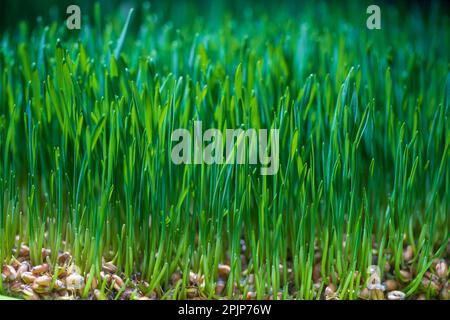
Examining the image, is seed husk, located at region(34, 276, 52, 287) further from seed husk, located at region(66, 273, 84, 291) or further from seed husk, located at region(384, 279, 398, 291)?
seed husk, located at region(384, 279, 398, 291)

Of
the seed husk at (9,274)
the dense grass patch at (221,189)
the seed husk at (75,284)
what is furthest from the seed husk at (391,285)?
the seed husk at (9,274)

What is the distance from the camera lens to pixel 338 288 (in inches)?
40.9

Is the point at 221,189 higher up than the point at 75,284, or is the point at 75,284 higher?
the point at 221,189

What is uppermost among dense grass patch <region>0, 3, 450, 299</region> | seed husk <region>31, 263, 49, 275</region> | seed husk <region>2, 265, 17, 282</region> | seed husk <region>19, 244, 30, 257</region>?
dense grass patch <region>0, 3, 450, 299</region>

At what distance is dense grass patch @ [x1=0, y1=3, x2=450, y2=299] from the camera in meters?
1.03

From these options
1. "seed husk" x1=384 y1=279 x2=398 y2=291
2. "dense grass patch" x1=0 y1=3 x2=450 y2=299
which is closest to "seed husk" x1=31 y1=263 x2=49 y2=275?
"dense grass patch" x1=0 y1=3 x2=450 y2=299

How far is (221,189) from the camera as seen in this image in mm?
1021

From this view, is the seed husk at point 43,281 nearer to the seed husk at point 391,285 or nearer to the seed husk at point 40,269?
the seed husk at point 40,269

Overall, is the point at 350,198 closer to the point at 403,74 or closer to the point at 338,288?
the point at 338,288

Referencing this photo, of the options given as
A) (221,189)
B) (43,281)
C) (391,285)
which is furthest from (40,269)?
(391,285)

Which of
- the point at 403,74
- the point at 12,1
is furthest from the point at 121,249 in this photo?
the point at 12,1

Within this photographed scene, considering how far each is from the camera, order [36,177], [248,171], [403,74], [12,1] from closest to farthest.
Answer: [248,171]
[36,177]
[403,74]
[12,1]

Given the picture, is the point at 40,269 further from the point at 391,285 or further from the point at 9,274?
the point at 391,285

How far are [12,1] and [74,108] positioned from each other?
2.77 ft
